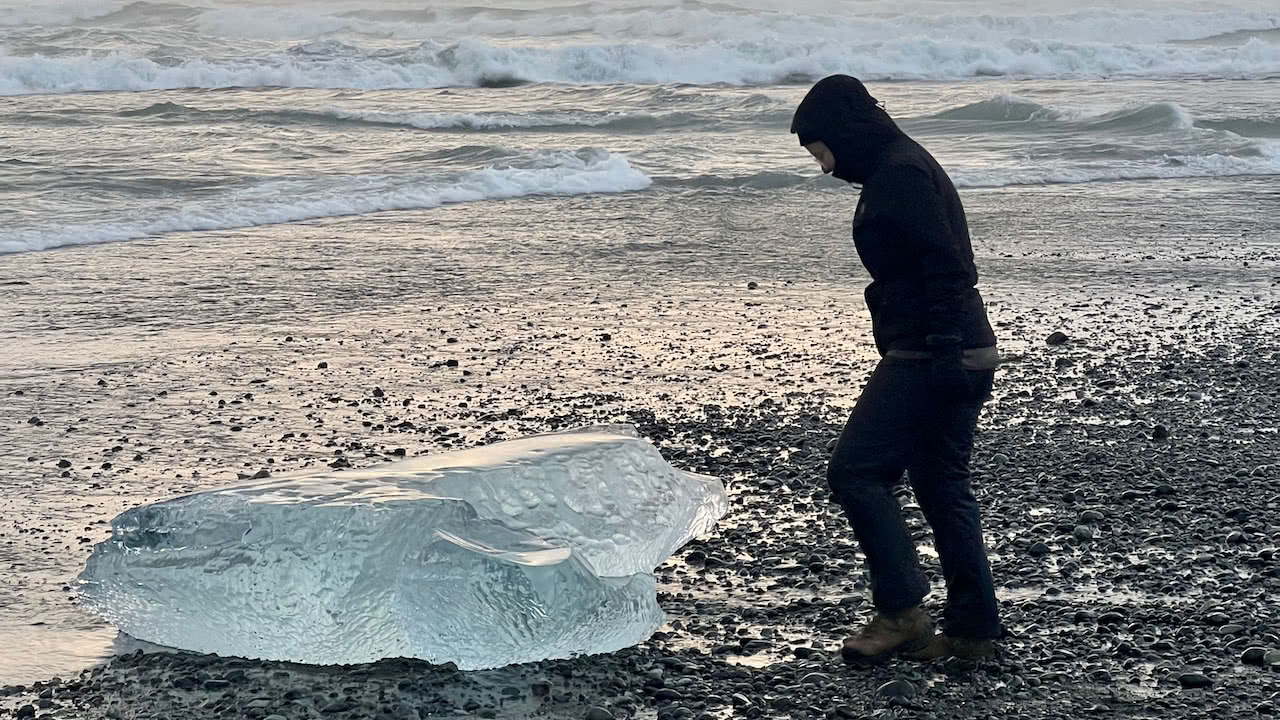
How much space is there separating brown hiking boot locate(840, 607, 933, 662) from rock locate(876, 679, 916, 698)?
179mm

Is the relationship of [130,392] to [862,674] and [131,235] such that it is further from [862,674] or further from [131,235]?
[131,235]

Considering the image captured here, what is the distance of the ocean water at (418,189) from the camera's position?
27.7 ft

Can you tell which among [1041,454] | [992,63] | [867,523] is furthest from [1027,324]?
[992,63]

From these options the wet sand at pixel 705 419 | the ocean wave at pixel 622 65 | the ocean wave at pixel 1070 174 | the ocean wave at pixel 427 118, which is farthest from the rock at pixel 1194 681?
the ocean wave at pixel 622 65

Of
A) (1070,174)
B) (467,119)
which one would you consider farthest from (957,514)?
(467,119)

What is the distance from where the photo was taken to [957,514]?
4.63 meters

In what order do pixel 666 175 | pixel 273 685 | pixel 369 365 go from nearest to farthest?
pixel 273 685, pixel 369 365, pixel 666 175

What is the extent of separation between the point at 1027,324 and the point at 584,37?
45.1 m

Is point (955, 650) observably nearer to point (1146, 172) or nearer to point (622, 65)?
point (1146, 172)

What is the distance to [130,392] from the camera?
322 inches

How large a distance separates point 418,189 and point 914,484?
13.6 meters

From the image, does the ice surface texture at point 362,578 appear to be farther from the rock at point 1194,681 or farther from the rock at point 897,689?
the rock at point 1194,681

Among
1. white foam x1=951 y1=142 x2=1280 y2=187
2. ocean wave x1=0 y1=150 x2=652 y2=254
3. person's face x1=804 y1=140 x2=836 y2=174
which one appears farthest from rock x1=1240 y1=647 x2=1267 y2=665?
white foam x1=951 y1=142 x2=1280 y2=187

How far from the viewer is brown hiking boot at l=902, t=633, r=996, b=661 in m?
4.67
